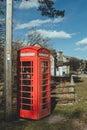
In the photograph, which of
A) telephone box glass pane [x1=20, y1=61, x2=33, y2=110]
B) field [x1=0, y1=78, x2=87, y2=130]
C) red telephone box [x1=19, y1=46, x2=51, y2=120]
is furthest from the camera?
telephone box glass pane [x1=20, y1=61, x2=33, y2=110]

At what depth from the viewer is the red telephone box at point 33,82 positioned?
1016cm

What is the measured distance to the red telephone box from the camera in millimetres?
10164

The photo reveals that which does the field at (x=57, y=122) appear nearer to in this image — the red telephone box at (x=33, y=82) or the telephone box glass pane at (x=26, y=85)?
the red telephone box at (x=33, y=82)

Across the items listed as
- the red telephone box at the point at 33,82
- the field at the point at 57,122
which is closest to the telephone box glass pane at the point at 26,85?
the red telephone box at the point at 33,82

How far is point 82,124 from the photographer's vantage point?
31.4ft

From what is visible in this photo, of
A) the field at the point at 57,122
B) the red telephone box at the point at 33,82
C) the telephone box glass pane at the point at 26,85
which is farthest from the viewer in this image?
the telephone box glass pane at the point at 26,85

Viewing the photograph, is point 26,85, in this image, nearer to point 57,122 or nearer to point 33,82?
point 33,82

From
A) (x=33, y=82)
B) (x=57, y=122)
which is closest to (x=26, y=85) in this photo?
(x=33, y=82)

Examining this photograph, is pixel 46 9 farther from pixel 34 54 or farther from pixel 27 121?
pixel 27 121

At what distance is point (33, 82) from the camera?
10.2 m

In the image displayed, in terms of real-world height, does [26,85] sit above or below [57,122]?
above

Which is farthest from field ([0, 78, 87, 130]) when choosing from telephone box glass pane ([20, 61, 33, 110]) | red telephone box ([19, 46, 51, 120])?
telephone box glass pane ([20, 61, 33, 110])

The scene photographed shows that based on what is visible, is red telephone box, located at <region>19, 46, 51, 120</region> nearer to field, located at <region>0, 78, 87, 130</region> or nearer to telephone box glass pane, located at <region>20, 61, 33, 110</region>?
telephone box glass pane, located at <region>20, 61, 33, 110</region>

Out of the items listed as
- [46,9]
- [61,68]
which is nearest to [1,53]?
[46,9]
